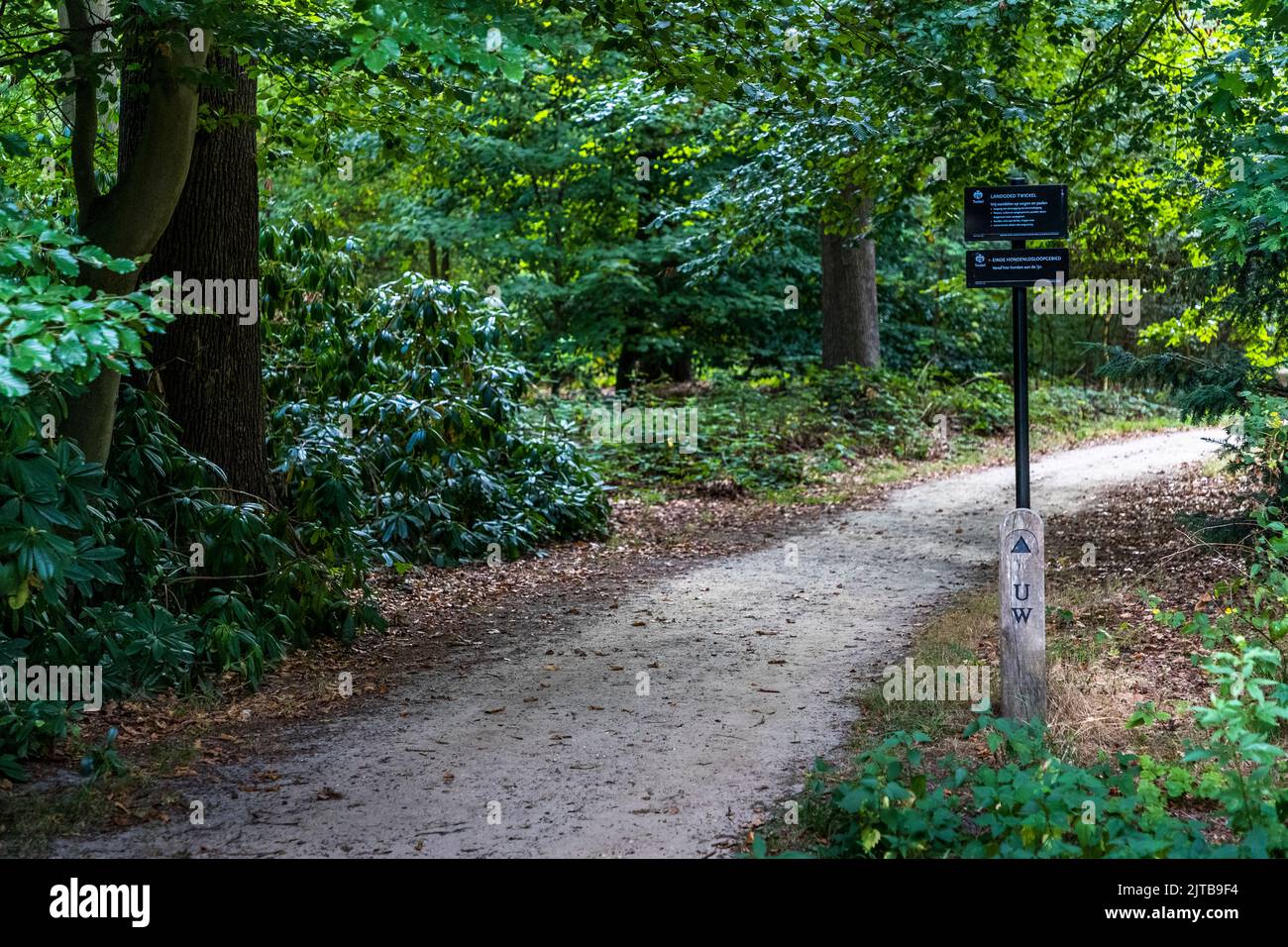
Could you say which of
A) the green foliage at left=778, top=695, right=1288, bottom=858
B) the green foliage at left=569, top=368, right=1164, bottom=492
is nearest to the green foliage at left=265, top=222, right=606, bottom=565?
the green foliage at left=569, top=368, right=1164, bottom=492

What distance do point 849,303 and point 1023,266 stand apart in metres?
15.4

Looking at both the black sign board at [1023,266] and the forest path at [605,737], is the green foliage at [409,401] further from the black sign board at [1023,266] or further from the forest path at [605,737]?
the black sign board at [1023,266]

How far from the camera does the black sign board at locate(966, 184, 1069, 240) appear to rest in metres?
6.11

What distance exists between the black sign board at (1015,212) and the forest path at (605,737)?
9.33ft

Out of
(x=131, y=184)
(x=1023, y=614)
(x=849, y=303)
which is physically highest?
(x=849, y=303)

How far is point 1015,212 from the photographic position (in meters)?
6.16

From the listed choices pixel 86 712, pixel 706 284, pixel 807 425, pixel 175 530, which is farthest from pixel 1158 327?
pixel 86 712

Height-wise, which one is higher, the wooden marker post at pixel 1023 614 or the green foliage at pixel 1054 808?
the wooden marker post at pixel 1023 614

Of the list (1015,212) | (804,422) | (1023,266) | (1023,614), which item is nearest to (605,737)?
(1023,614)

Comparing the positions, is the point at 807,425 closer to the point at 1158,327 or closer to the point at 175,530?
the point at 1158,327

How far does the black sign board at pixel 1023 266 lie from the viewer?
6.00 meters

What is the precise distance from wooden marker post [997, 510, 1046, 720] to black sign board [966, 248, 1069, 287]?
1232mm

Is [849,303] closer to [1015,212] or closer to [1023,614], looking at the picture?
[1015,212]

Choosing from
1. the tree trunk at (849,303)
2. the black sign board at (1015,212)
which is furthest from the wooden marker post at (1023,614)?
the tree trunk at (849,303)
